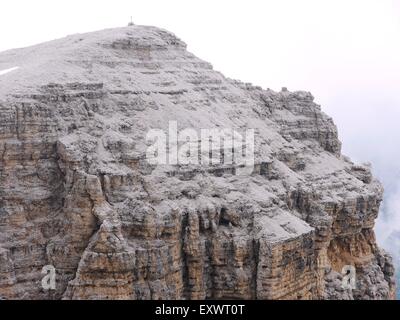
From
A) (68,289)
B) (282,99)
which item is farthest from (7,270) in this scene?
(282,99)

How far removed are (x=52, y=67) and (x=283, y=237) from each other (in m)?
14.5

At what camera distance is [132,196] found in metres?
44.0

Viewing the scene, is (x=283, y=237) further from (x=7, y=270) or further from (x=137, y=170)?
(x=7, y=270)

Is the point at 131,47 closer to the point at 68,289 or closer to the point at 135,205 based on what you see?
the point at 135,205

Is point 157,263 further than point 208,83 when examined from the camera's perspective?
No

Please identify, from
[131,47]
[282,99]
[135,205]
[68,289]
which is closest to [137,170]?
[135,205]

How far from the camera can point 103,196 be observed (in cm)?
4328

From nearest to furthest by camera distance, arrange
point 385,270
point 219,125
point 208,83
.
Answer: point 219,125
point 208,83
point 385,270

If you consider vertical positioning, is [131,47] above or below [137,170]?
above

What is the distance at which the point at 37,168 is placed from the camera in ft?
144

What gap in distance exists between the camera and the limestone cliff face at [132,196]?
4300 centimetres

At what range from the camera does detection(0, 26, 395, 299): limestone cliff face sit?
1693 inches
